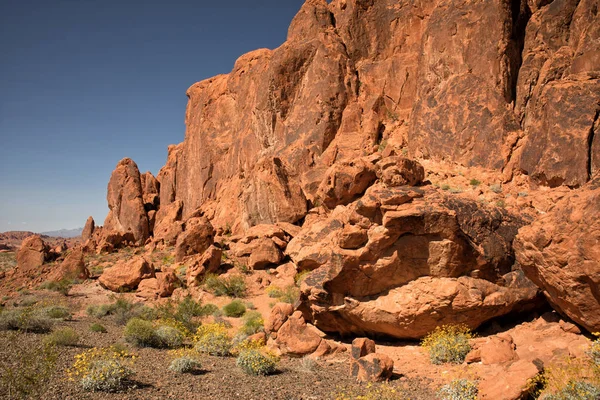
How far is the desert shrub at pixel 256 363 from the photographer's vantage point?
29.3 ft

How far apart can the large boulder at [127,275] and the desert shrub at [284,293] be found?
326 inches

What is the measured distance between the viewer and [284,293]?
17.5 metres

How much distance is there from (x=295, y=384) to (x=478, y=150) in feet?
49.3

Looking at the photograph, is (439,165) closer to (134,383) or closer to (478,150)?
(478,150)

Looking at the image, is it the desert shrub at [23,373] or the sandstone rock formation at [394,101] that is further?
the sandstone rock formation at [394,101]

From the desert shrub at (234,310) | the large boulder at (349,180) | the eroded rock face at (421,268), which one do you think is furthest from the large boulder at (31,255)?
the eroded rock face at (421,268)

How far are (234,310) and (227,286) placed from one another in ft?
9.10

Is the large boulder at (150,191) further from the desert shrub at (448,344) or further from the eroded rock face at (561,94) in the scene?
the desert shrub at (448,344)

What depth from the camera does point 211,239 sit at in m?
24.7

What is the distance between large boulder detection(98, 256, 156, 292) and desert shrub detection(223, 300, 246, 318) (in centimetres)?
796

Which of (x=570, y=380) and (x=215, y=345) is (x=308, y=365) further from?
(x=570, y=380)

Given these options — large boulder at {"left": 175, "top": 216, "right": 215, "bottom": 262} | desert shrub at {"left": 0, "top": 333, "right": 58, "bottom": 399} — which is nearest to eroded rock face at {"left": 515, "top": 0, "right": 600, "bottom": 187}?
desert shrub at {"left": 0, "top": 333, "right": 58, "bottom": 399}

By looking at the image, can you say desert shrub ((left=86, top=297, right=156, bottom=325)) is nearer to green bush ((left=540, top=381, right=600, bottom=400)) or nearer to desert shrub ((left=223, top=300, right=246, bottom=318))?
desert shrub ((left=223, top=300, right=246, bottom=318))

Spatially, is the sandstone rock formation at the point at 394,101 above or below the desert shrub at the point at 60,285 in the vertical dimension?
above
